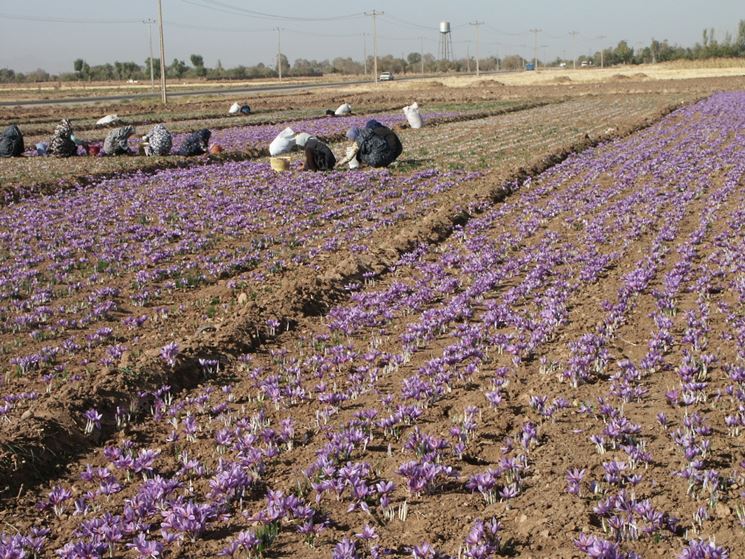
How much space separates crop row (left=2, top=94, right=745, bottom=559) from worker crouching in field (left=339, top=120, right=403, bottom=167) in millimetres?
12533

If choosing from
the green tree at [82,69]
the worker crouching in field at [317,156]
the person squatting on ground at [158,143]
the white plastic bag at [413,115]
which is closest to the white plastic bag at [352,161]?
the worker crouching in field at [317,156]

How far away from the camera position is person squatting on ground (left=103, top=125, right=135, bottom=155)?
91.6 ft

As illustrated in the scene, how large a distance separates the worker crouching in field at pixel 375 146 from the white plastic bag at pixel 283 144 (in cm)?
539

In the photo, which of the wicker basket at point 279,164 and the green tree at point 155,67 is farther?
the green tree at point 155,67

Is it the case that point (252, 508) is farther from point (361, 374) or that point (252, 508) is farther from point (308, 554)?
point (361, 374)

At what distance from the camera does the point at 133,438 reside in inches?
263

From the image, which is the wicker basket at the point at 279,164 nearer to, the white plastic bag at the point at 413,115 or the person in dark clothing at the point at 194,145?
the person in dark clothing at the point at 194,145

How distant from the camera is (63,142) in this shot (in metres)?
28.2

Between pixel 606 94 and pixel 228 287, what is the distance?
6866 cm

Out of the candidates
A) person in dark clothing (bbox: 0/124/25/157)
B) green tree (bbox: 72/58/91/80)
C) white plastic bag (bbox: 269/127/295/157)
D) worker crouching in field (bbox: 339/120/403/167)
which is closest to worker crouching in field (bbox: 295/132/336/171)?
worker crouching in field (bbox: 339/120/403/167)

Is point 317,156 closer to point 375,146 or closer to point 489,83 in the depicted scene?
point 375,146

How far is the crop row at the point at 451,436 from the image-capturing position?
4.95 metres

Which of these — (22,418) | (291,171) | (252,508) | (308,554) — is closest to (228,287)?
(22,418)

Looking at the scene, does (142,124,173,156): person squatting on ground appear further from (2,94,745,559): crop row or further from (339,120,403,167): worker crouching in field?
(2,94,745,559): crop row
